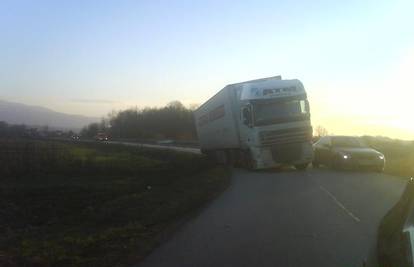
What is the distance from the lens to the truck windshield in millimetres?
28906

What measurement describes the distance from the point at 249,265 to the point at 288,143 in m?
20.5

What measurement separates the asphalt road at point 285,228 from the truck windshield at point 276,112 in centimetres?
695

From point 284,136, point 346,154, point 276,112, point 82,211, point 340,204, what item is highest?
point 276,112

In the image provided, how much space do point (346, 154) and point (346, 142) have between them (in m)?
2.01

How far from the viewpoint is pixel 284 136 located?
2906cm

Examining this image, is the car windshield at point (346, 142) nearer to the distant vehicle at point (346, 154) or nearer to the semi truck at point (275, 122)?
the distant vehicle at point (346, 154)

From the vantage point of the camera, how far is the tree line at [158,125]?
13012 centimetres

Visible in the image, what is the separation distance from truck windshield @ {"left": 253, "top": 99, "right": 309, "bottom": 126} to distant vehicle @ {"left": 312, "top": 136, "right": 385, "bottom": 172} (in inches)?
94.9

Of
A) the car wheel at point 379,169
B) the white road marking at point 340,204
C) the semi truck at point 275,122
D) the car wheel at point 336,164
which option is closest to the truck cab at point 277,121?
the semi truck at point 275,122

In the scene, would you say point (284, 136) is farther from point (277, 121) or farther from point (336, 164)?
point (336, 164)

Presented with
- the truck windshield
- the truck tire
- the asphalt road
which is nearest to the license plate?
the truck windshield

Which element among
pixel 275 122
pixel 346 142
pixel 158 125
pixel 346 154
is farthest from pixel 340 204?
pixel 158 125

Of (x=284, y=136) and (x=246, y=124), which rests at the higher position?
(x=246, y=124)

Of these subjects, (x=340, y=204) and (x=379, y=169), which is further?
(x=379, y=169)
